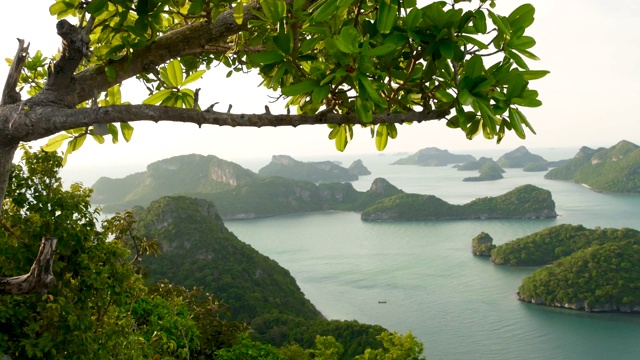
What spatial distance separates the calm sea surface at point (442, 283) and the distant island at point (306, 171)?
49896 millimetres

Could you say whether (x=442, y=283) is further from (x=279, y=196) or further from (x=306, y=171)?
(x=306, y=171)

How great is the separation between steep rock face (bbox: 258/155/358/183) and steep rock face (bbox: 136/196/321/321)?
85329 mm

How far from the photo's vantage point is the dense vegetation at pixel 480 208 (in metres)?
71.2

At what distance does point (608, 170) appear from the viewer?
97.2 meters

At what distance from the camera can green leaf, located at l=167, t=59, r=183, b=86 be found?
1.85 meters

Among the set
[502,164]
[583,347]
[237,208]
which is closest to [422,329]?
[583,347]

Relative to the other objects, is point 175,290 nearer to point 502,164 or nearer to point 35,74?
point 35,74

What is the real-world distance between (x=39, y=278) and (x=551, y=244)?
185 ft

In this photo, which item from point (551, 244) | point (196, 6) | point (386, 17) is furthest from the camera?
point (551, 244)

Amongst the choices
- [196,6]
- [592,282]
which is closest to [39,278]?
[196,6]

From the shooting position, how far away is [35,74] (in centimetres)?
212

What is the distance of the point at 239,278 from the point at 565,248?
3291 centimetres

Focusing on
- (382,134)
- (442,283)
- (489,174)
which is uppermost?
(489,174)

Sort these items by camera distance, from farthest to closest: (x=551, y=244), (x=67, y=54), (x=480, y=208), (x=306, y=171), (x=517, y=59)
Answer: (x=306, y=171) → (x=480, y=208) → (x=551, y=244) → (x=67, y=54) → (x=517, y=59)
